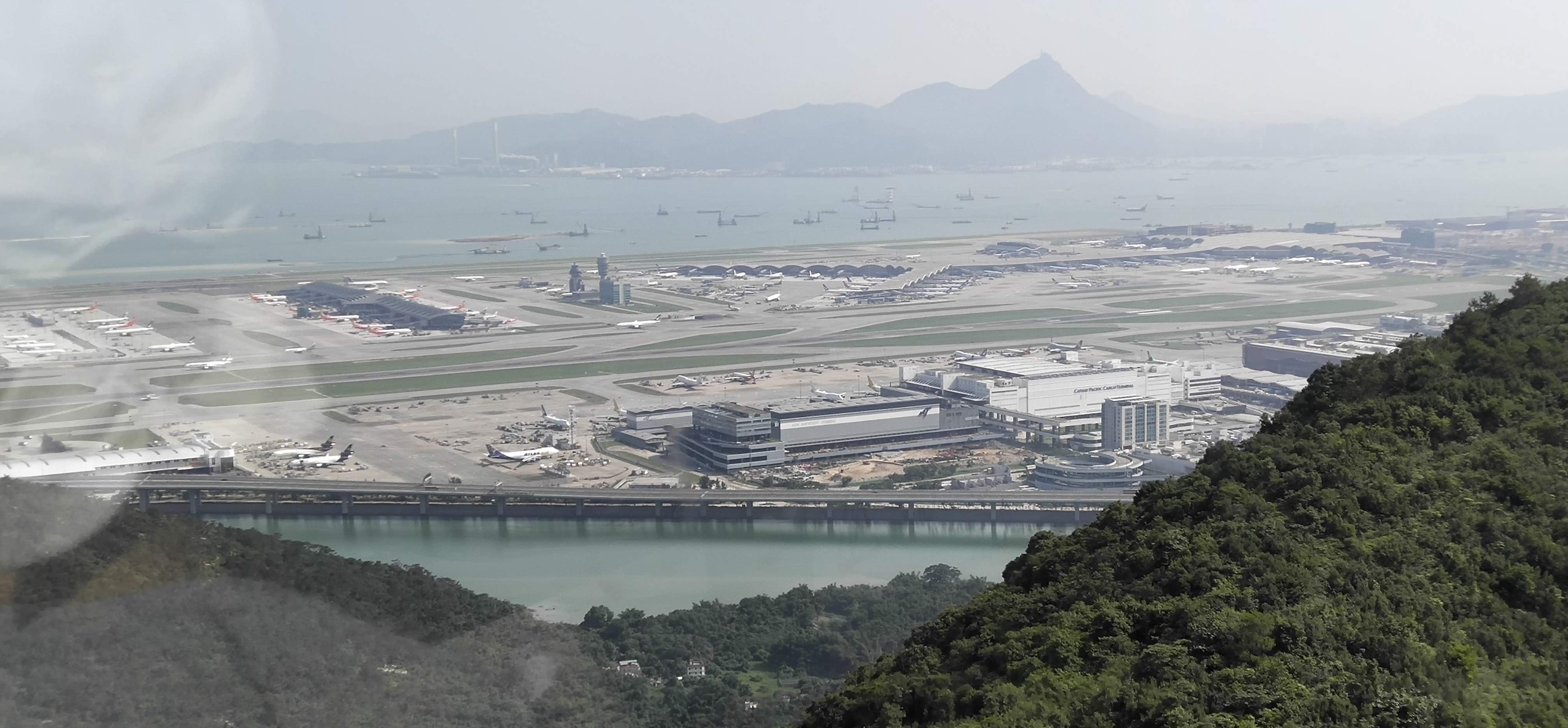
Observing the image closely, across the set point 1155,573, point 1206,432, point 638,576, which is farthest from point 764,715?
point 1206,432

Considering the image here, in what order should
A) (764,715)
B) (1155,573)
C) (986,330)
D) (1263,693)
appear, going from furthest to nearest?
(986,330), (764,715), (1155,573), (1263,693)

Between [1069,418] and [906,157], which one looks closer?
[1069,418]

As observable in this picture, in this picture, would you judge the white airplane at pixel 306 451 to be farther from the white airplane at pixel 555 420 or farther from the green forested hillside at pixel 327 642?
the green forested hillside at pixel 327 642

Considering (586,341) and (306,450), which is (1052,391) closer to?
(306,450)

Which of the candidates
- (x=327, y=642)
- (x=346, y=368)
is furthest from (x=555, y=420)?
(x=327, y=642)

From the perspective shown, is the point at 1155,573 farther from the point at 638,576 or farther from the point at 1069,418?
the point at 1069,418

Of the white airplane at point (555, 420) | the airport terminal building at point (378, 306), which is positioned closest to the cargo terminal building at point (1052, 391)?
the white airplane at point (555, 420)

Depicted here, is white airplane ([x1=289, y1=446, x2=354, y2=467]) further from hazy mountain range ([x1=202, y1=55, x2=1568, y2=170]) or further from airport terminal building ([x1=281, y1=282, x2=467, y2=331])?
hazy mountain range ([x1=202, y1=55, x2=1568, y2=170])

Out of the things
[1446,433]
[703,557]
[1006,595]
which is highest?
[1446,433]
